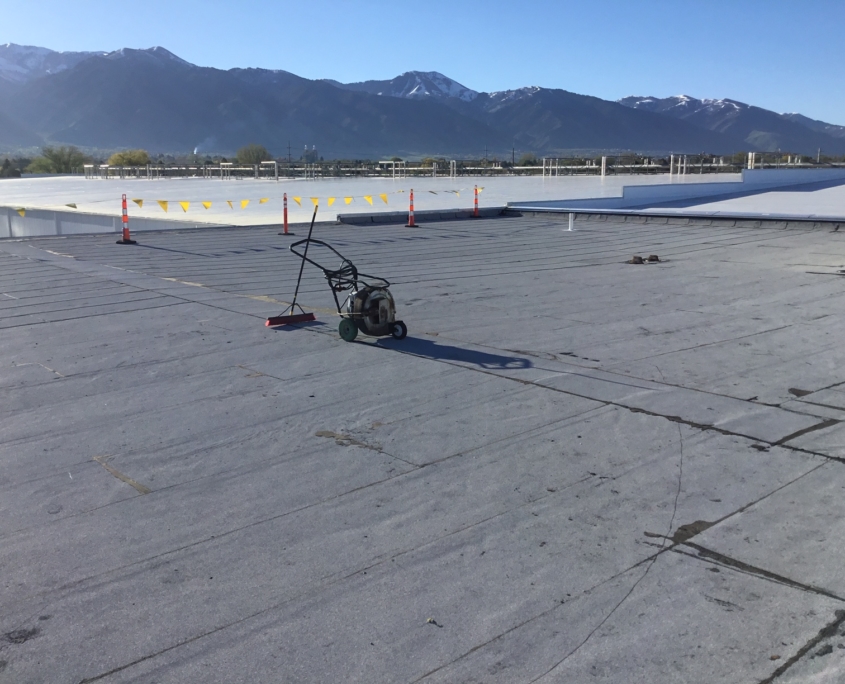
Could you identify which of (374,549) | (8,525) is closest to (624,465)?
(374,549)

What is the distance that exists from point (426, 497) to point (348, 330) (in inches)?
175

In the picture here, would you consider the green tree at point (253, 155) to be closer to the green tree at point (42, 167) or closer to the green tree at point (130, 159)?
the green tree at point (130, 159)

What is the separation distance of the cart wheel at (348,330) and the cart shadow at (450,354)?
284 mm

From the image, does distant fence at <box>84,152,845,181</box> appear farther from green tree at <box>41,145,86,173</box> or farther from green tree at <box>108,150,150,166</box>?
green tree at <box>41,145,86,173</box>

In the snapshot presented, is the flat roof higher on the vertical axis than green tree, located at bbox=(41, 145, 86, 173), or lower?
lower

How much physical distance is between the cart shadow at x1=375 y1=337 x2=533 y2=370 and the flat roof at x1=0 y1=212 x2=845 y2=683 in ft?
0.16

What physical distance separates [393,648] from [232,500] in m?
1.99

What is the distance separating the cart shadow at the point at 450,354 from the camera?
28.6ft

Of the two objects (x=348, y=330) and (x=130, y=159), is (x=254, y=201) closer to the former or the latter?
(x=348, y=330)

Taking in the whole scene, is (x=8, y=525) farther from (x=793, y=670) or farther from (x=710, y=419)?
(x=710, y=419)

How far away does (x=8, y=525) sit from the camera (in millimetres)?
5027

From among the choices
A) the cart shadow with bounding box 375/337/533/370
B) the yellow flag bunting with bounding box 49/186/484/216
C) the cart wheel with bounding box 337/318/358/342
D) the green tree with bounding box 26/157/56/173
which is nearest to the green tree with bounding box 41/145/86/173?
the green tree with bounding box 26/157/56/173

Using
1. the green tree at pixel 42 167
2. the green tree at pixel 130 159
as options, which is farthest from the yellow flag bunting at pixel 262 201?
the green tree at pixel 42 167

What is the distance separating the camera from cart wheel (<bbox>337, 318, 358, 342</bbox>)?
959cm
